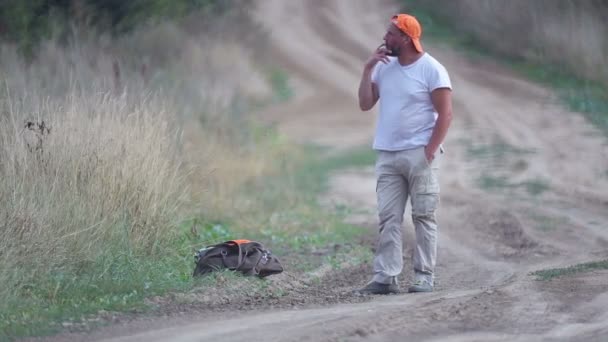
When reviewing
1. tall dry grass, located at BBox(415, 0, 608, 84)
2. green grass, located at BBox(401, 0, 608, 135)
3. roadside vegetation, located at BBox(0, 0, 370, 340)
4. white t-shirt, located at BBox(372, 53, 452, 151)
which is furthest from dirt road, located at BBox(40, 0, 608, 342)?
white t-shirt, located at BBox(372, 53, 452, 151)

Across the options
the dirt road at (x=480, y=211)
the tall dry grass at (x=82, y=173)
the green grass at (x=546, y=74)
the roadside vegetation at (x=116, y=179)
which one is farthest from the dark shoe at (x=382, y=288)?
the green grass at (x=546, y=74)

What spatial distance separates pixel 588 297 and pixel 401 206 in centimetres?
158

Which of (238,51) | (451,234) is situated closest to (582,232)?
(451,234)

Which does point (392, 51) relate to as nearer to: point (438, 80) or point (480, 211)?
point (438, 80)

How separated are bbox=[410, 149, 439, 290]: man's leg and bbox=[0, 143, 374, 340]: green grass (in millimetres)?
1187

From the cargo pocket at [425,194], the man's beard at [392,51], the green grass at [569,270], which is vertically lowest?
the green grass at [569,270]

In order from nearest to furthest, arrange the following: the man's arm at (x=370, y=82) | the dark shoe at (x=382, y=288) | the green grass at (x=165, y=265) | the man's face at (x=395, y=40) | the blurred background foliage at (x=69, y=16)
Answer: the green grass at (x=165, y=265) → the man's face at (x=395, y=40) → the man's arm at (x=370, y=82) → the dark shoe at (x=382, y=288) → the blurred background foliage at (x=69, y=16)

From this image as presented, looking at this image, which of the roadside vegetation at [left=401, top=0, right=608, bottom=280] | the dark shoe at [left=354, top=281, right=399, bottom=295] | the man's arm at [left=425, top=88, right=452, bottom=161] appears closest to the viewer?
the man's arm at [left=425, top=88, right=452, bottom=161]

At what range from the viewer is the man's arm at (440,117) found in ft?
26.6

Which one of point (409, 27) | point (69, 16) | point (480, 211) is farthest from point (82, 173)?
point (69, 16)

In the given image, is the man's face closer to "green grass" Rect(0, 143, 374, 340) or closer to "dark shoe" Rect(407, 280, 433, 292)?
"dark shoe" Rect(407, 280, 433, 292)

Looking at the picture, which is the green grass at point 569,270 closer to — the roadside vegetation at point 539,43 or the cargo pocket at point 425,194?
the cargo pocket at point 425,194

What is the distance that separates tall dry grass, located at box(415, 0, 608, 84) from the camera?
2441 cm

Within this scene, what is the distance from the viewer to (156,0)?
627 inches
